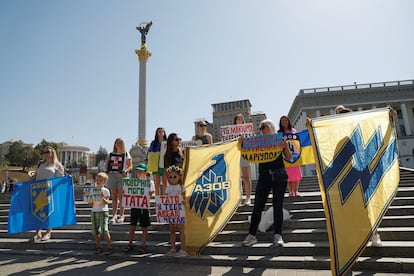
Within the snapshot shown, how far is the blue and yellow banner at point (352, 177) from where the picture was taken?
3.04 metres

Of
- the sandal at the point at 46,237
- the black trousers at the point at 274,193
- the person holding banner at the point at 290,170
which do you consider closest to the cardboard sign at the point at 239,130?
the person holding banner at the point at 290,170

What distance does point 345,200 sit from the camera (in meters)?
3.21

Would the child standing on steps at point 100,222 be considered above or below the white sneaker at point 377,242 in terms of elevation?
above

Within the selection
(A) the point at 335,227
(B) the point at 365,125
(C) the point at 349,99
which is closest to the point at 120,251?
(A) the point at 335,227

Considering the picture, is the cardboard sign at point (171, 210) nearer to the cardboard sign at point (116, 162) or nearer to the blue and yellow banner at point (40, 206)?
the cardboard sign at point (116, 162)

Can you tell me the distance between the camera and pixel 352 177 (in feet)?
11.2

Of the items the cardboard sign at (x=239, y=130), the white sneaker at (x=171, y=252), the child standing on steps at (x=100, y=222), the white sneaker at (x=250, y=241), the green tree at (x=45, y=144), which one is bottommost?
the white sneaker at (x=171, y=252)

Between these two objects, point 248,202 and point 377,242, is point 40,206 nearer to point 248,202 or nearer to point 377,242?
point 248,202

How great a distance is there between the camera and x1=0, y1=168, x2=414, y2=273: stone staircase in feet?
13.2

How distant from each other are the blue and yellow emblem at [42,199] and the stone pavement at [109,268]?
3.20ft

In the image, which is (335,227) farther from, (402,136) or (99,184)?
(402,136)

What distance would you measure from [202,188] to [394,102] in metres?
55.5

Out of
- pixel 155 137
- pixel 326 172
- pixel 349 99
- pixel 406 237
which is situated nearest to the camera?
pixel 326 172

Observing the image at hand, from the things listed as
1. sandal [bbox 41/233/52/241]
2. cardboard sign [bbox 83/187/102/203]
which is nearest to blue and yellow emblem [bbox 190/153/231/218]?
cardboard sign [bbox 83/187/102/203]
